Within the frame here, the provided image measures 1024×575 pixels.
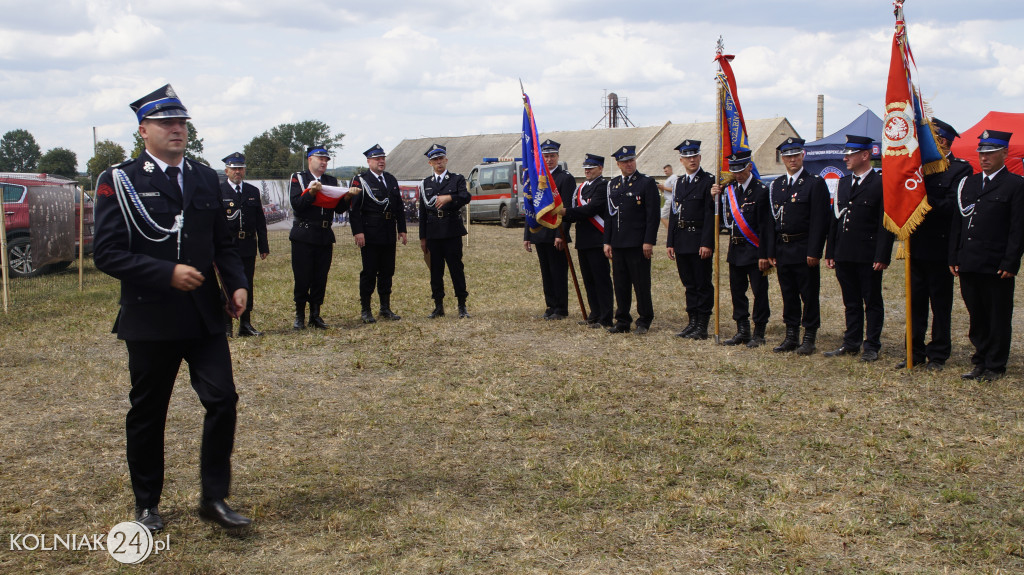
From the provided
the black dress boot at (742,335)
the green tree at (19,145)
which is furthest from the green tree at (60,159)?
the black dress boot at (742,335)

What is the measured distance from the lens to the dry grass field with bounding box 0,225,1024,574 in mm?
3645

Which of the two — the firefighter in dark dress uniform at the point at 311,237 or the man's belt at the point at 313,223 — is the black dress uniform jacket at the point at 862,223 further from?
the man's belt at the point at 313,223

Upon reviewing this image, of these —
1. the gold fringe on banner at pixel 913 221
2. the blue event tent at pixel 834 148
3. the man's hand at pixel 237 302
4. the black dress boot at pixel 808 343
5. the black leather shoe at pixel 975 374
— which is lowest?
the black leather shoe at pixel 975 374

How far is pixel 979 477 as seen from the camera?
4.45 m

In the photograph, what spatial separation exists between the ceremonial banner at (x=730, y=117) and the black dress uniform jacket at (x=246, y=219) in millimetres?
4933

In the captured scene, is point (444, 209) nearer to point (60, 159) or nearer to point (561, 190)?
point (561, 190)

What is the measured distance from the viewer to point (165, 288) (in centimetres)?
361

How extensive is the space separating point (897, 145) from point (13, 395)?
7.46 m

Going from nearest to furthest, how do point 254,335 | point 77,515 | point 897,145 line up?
point 77,515, point 897,145, point 254,335

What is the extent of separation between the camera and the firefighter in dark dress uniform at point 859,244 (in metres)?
7.30

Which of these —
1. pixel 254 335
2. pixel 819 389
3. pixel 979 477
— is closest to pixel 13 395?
pixel 254 335

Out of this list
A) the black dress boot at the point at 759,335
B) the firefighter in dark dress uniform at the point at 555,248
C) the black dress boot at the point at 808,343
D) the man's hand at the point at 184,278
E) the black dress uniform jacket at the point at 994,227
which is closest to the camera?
the man's hand at the point at 184,278

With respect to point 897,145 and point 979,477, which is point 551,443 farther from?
point 897,145

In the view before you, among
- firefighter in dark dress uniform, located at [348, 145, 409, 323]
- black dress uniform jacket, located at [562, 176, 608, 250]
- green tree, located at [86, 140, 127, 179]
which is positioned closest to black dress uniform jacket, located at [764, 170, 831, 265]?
black dress uniform jacket, located at [562, 176, 608, 250]
